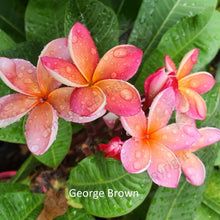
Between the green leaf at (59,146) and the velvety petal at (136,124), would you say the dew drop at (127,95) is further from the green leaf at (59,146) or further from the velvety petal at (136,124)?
the green leaf at (59,146)

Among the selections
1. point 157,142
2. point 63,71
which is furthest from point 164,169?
point 63,71

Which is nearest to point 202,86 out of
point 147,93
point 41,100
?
point 147,93

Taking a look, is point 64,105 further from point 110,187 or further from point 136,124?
point 110,187

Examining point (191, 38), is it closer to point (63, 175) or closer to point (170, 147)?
point (170, 147)

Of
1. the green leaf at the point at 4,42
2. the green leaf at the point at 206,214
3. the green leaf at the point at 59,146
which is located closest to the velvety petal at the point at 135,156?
the green leaf at the point at 59,146

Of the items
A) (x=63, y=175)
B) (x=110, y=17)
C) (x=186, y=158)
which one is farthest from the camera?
(x=63, y=175)

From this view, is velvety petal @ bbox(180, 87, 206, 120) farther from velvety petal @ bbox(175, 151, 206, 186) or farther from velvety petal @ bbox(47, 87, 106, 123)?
velvety petal @ bbox(47, 87, 106, 123)
